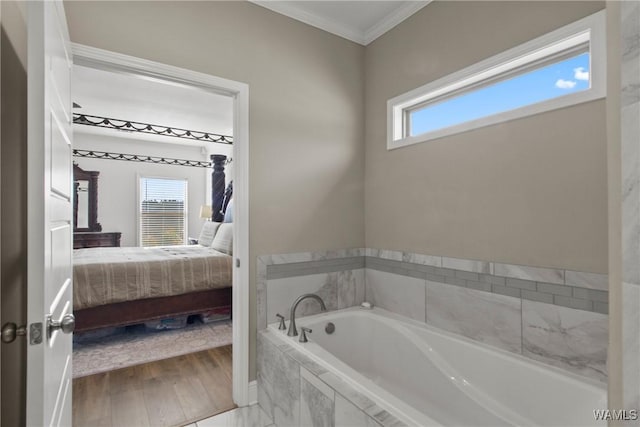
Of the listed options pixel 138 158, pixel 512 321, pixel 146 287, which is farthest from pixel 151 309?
pixel 138 158

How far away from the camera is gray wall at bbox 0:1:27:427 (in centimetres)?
123

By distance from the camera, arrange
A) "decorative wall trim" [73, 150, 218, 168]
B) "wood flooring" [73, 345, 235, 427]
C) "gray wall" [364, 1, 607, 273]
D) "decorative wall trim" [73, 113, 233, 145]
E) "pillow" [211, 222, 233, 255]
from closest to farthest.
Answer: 1. "gray wall" [364, 1, 607, 273]
2. "wood flooring" [73, 345, 235, 427]
3. "pillow" [211, 222, 233, 255]
4. "decorative wall trim" [73, 113, 233, 145]
5. "decorative wall trim" [73, 150, 218, 168]

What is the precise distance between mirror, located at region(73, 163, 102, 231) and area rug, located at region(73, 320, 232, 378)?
321 centimetres

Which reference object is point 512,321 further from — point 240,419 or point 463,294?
point 240,419

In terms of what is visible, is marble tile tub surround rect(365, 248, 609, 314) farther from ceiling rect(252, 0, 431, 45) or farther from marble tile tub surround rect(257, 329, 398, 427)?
ceiling rect(252, 0, 431, 45)

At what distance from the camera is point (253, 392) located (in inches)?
87.9

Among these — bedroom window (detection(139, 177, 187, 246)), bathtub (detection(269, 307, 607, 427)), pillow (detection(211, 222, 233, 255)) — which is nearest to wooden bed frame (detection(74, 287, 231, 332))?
pillow (detection(211, 222, 233, 255))

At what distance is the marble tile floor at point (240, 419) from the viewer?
1999 mm

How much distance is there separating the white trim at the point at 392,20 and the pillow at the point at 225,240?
2.57m

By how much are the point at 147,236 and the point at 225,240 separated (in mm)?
3230

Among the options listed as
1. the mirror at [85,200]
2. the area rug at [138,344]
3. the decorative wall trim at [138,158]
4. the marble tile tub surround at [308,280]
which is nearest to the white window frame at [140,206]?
the decorative wall trim at [138,158]

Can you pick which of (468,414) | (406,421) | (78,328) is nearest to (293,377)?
(406,421)

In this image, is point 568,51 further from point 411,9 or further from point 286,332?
point 286,332

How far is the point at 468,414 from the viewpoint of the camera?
1.72 m
